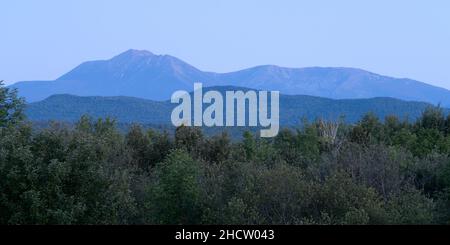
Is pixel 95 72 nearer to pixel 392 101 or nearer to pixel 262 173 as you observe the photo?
pixel 392 101

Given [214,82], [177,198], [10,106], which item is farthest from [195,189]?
[214,82]

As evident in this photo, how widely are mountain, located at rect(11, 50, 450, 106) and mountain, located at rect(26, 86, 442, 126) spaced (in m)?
70.4

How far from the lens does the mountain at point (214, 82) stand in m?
158

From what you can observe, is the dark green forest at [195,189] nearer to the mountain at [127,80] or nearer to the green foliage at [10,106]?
the green foliage at [10,106]

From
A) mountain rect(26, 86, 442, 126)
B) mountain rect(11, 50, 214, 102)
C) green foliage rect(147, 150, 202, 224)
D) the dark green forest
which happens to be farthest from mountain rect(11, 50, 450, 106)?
green foliage rect(147, 150, 202, 224)

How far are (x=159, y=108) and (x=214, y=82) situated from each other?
84.8 meters

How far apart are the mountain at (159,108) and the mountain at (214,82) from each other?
70.4m

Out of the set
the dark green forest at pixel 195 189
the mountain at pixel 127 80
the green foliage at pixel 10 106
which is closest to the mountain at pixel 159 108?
the green foliage at pixel 10 106

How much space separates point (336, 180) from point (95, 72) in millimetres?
180459

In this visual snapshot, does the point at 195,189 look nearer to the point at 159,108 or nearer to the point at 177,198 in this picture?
the point at 177,198

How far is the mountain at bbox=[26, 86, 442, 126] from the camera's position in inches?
2962

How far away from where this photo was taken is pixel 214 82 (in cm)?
16338

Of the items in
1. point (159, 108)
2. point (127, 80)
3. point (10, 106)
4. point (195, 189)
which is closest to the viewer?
point (195, 189)
